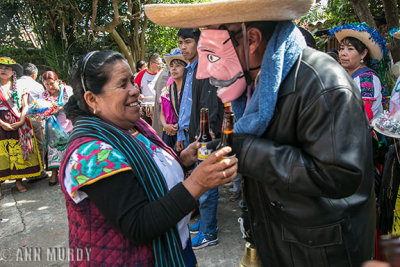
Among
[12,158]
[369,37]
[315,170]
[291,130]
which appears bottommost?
[12,158]

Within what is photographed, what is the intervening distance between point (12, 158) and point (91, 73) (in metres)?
5.02

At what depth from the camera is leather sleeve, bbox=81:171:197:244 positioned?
137 cm

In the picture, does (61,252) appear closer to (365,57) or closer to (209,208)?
(209,208)

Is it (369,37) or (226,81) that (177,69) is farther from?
(226,81)

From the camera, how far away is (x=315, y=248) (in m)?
1.41

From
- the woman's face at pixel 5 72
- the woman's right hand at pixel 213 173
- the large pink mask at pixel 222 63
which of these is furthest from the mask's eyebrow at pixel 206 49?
the woman's face at pixel 5 72

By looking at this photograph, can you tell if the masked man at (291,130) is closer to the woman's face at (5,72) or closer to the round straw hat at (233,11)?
the round straw hat at (233,11)

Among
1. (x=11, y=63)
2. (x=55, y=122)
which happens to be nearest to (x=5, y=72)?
(x=11, y=63)

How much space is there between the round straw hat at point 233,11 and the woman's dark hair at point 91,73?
1.37ft

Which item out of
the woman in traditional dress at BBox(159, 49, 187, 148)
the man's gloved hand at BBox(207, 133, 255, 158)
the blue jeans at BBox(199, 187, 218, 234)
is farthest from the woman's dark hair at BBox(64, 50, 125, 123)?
the woman in traditional dress at BBox(159, 49, 187, 148)

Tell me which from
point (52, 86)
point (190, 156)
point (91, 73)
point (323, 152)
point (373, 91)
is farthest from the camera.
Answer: point (52, 86)

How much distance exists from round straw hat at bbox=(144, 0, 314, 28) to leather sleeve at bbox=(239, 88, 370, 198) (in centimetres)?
41

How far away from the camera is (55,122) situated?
582 cm

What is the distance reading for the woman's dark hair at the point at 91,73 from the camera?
5.30ft
